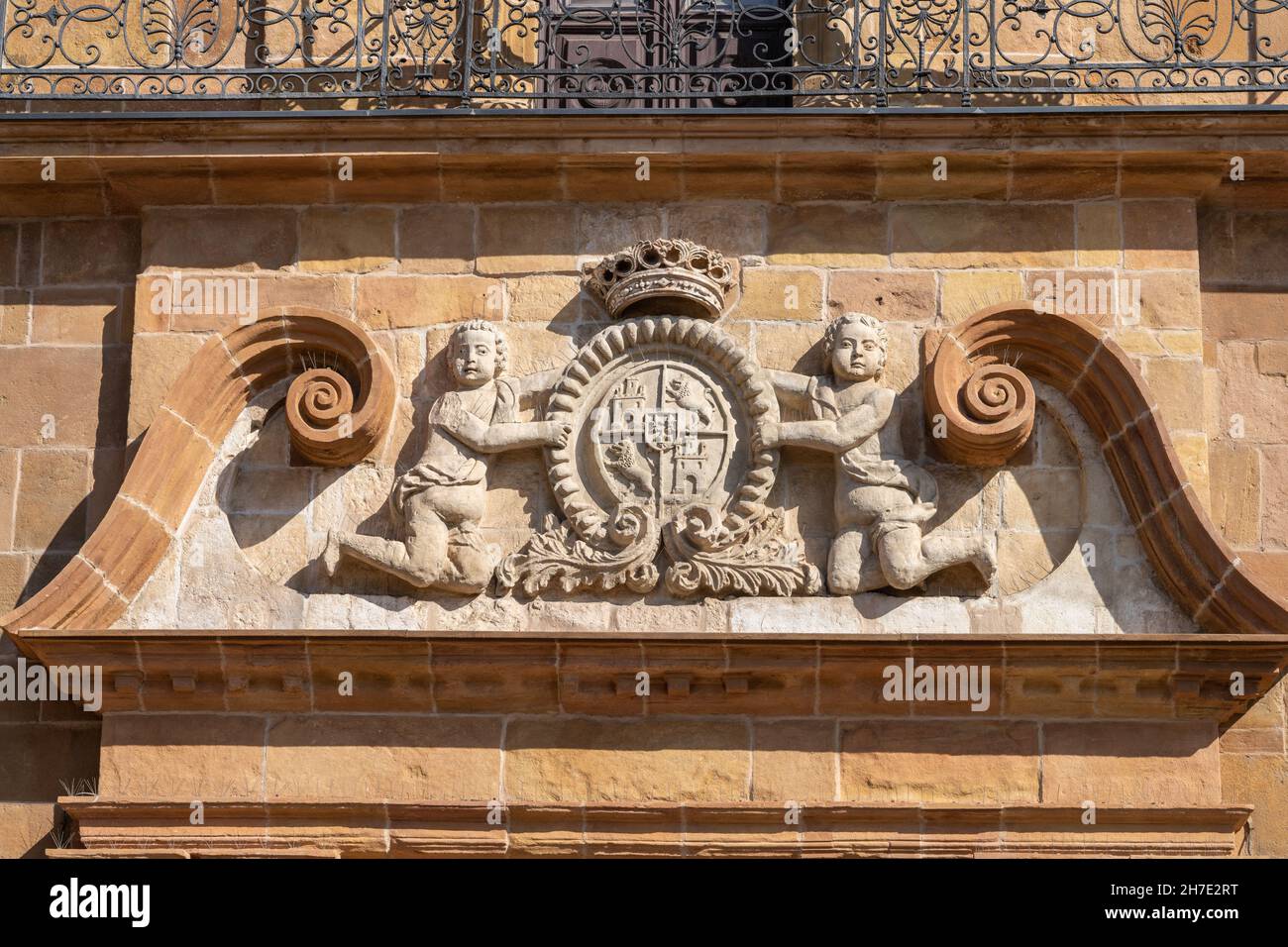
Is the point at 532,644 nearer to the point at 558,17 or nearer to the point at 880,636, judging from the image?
the point at 880,636

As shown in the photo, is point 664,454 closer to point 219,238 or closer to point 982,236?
point 982,236

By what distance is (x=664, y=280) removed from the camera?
34.6 ft

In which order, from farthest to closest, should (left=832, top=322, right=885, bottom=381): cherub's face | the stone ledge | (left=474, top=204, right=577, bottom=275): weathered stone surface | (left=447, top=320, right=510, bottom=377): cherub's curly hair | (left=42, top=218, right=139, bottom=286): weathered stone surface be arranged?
(left=42, top=218, right=139, bottom=286): weathered stone surface, (left=474, top=204, right=577, bottom=275): weathered stone surface, (left=447, top=320, right=510, bottom=377): cherub's curly hair, (left=832, top=322, right=885, bottom=381): cherub's face, the stone ledge

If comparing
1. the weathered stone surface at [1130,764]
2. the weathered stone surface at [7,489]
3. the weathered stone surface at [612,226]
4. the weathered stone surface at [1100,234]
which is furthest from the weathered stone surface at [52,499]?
the weathered stone surface at [1100,234]

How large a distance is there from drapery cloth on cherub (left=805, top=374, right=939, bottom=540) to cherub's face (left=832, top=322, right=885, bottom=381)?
126 millimetres

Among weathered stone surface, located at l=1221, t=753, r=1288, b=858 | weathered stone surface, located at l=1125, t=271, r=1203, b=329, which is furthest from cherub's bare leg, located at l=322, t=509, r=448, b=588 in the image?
weathered stone surface, located at l=1221, t=753, r=1288, b=858

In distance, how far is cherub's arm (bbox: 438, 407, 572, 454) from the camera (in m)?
10.4

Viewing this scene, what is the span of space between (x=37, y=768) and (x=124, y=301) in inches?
73.3

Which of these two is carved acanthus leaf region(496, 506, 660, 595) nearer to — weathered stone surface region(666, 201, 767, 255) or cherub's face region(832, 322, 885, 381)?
cherub's face region(832, 322, 885, 381)

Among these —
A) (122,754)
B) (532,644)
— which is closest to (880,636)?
(532,644)

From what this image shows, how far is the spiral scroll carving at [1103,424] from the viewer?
1006 cm

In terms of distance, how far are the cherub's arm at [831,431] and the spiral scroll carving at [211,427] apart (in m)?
1.44

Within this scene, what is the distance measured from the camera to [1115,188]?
1077cm

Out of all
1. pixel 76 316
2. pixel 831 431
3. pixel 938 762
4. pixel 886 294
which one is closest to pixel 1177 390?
pixel 886 294
